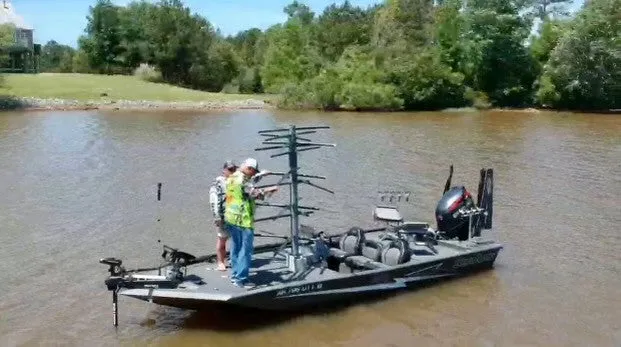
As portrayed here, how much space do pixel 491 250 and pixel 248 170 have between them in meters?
5.46

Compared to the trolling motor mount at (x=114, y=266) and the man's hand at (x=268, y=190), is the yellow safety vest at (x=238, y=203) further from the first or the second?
the trolling motor mount at (x=114, y=266)

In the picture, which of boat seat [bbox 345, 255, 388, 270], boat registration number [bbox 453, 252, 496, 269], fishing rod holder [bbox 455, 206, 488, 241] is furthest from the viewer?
fishing rod holder [bbox 455, 206, 488, 241]

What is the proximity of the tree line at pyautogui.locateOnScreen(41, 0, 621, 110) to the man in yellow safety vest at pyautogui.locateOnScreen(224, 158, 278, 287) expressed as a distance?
4623 centimetres

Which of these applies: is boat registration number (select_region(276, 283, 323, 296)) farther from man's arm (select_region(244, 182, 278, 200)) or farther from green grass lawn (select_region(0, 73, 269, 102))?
green grass lawn (select_region(0, 73, 269, 102))

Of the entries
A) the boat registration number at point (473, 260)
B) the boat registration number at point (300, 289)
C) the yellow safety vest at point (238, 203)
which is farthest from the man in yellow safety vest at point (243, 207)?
the boat registration number at point (473, 260)

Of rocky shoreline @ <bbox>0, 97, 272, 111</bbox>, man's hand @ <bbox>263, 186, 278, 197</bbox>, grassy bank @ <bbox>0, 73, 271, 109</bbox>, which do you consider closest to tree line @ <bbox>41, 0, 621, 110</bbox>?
rocky shoreline @ <bbox>0, 97, 272, 111</bbox>

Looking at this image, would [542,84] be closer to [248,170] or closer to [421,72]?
[421,72]

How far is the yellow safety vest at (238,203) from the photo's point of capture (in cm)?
1091

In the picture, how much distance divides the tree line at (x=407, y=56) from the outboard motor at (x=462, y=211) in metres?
42.6

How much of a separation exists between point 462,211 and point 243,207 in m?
4.87

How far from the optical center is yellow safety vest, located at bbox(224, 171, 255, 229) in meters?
10.9

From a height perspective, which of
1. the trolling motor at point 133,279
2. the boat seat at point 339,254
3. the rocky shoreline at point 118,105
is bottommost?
the boat seat at point 339,254

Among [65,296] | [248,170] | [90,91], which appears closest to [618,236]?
[248,170]

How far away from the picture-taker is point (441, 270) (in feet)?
43.2
